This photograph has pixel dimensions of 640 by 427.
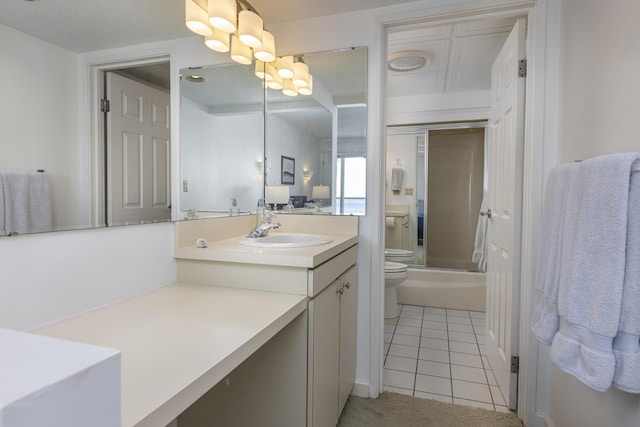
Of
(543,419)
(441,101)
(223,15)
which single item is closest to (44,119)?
(223,15)

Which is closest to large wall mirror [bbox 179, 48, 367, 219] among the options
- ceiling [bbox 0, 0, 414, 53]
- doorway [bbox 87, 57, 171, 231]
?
ceiling [bbox 0, 0, 414, 53]

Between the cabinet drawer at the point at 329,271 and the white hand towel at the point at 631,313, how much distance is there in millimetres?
899

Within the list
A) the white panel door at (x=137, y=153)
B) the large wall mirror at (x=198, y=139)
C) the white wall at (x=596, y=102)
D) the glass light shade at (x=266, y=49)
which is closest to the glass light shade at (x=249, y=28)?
the glass light shade at (x=266, y=49)

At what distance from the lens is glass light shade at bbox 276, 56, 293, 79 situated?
2.06 m

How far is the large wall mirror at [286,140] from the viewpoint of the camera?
67.0 inches

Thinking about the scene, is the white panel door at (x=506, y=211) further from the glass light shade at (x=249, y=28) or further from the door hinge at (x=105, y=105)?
the door hinge at (x=105, y=105)

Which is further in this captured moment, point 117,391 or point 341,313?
point 341,313

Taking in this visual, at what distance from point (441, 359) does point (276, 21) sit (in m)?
2.47

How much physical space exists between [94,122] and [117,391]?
2.77 ft

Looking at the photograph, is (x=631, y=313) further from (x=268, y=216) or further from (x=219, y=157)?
(x=219, y=157)

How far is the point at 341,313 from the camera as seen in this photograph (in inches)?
63.8

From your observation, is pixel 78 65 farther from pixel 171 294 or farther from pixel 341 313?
pixel 341 313

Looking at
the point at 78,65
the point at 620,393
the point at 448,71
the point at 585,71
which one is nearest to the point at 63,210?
the point at 78,65

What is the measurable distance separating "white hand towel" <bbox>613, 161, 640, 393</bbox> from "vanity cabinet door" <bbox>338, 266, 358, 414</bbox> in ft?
3.28
